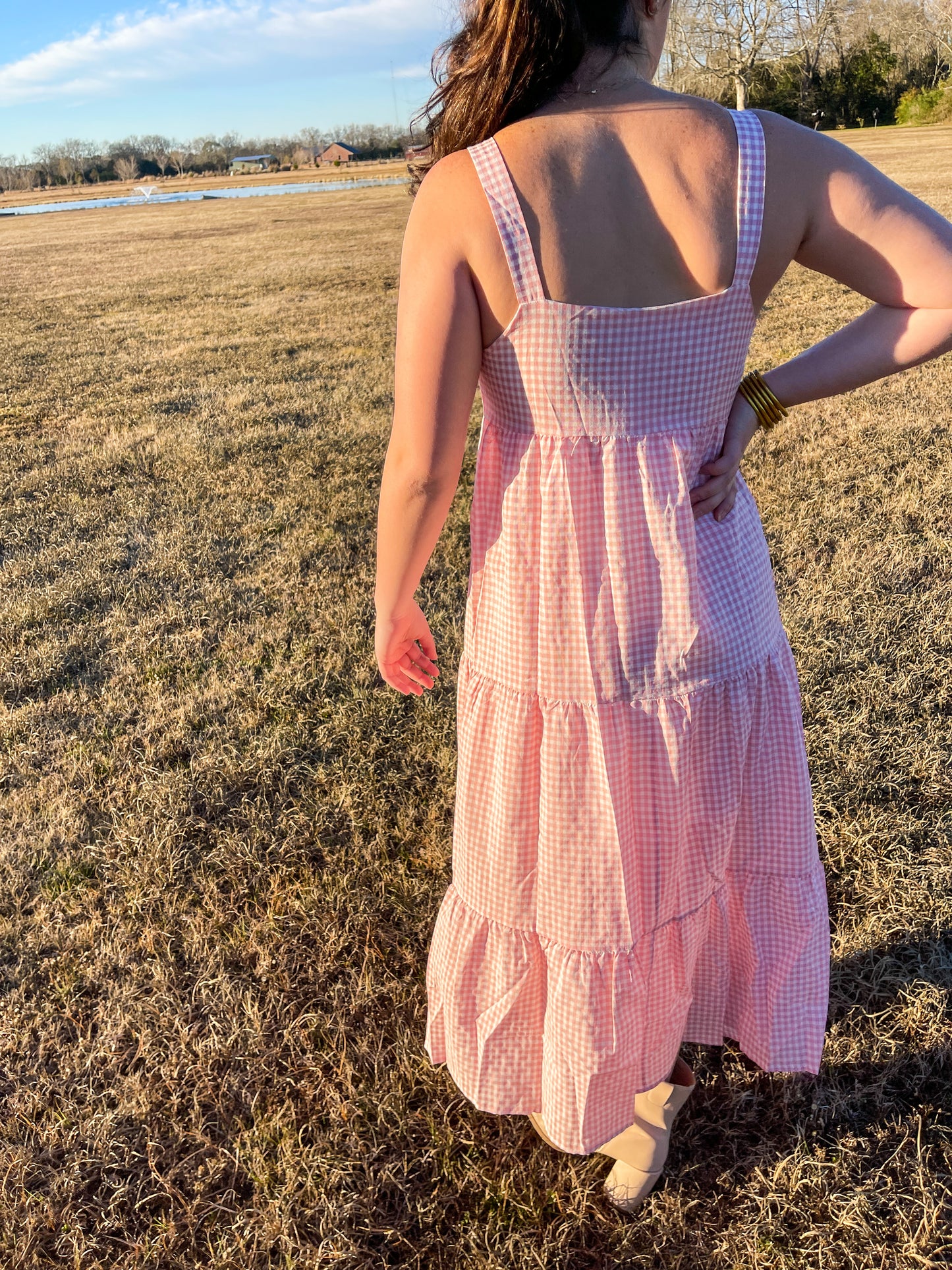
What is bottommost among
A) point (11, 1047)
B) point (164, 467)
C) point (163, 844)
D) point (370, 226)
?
point (11, 1047)

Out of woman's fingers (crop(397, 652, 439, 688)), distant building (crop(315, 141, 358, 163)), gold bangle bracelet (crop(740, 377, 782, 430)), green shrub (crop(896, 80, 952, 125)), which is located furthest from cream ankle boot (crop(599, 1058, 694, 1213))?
distant building (crop(315, 141, 358, 163))

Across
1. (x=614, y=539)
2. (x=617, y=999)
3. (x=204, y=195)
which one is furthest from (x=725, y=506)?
(x=204, y=195)

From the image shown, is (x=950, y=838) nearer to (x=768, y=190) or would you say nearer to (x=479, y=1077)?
(x=479, y=1077)

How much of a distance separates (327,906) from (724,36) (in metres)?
30.8

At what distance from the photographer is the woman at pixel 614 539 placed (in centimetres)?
102

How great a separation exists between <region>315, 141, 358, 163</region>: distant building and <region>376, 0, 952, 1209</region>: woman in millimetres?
74630

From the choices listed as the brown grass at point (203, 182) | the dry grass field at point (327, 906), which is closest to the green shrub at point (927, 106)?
the brown grass at point (203, 182)

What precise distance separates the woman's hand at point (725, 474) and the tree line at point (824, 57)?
2872 centimetres

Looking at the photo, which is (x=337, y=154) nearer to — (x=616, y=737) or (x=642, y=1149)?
(x=616, y=737)

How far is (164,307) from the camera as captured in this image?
1126 cm

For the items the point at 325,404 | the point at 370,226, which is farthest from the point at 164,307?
the point at 370,226

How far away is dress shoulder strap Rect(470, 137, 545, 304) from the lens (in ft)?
3.24

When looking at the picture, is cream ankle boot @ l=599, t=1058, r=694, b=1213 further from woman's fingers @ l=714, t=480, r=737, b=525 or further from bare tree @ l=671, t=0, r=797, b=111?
bare tree @ l=671, t=0, r=797, b=111

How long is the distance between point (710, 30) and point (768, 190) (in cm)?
3069
